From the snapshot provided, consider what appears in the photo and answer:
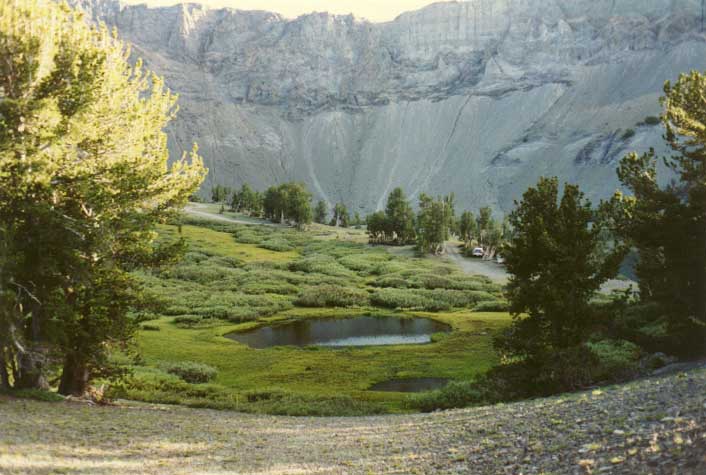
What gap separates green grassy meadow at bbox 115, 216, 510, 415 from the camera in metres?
33.0

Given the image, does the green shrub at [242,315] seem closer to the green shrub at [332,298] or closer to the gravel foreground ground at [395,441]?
the green shrub at [332,298]

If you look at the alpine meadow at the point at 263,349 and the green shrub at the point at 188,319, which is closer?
the alpine meadow at the point at 263,349

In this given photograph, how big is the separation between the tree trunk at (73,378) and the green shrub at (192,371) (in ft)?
48.9

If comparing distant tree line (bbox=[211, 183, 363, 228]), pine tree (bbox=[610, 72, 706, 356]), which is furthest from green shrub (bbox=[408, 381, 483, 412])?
distant tree line (bbox=[211, 183, 363, 228])

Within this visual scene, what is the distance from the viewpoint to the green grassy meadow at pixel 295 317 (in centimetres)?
3297

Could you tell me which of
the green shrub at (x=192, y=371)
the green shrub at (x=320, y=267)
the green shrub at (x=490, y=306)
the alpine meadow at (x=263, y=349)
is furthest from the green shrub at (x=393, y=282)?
the green shrub at (x=192, y=371)

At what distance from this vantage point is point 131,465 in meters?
14.0

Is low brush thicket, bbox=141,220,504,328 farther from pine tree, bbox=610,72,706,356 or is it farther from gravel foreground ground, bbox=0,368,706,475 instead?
pine tree, bbox=610,72,706,356

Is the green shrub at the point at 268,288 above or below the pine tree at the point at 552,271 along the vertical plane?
below

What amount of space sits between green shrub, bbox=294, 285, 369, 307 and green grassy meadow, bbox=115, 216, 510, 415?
0.16 meters

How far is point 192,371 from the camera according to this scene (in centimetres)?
3956

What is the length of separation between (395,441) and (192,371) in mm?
25604

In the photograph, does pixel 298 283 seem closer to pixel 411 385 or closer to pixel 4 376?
pixel 411 385

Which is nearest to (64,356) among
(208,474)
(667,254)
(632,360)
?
(208,474)
